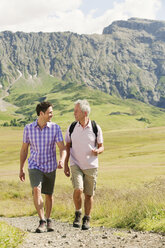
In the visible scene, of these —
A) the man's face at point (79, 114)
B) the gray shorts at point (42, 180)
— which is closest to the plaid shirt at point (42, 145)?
the gray shorts at point (42, 180)

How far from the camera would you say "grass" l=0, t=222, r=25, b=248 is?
6156 millimetres

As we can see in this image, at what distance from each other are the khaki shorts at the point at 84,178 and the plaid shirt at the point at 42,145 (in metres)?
0.62

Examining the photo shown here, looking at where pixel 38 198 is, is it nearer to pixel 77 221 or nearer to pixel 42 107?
pixel 77 221

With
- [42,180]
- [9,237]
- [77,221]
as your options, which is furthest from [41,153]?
[9,237]

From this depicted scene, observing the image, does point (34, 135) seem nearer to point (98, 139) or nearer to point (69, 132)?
point (69, 132)

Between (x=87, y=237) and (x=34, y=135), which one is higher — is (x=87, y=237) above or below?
below

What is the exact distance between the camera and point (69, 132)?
9703 millimetres

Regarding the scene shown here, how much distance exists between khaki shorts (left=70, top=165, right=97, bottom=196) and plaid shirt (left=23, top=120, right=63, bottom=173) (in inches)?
24.6

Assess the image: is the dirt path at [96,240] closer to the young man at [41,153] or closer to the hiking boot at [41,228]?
Answer: the hiking boot at [41,228]

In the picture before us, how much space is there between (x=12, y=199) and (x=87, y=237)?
60.0 ft

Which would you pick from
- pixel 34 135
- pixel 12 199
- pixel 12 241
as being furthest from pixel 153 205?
pixel 12 199

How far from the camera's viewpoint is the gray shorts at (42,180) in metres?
9.22

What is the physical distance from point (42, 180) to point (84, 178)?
4.10ft

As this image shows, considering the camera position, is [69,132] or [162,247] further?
[69,132]
